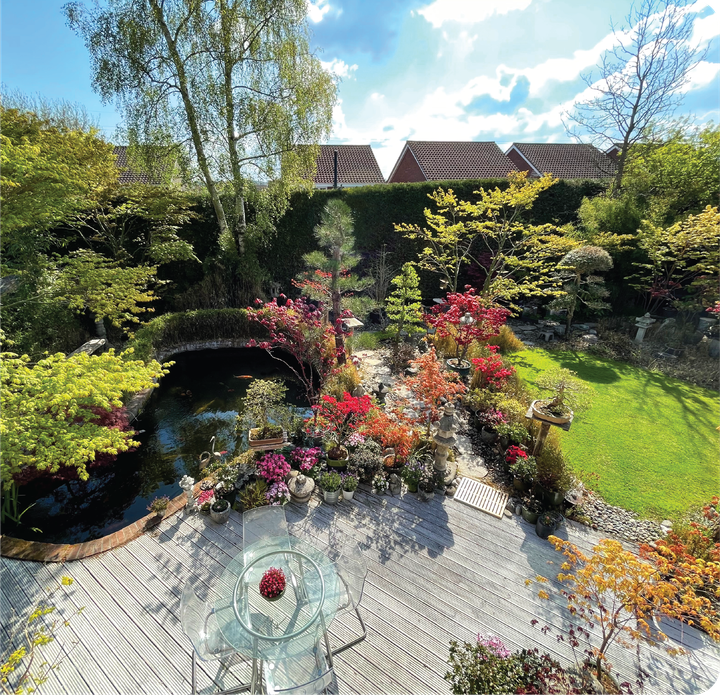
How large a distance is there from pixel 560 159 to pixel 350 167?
13.5 meters

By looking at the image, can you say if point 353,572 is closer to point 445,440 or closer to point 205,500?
point 445,440

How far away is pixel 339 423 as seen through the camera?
5527 millimetres

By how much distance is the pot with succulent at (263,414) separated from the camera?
5.28 m

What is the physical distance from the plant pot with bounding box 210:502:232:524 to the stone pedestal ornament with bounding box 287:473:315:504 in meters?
0.84

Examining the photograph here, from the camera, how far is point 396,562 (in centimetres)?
391

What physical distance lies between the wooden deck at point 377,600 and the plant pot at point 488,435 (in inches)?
60.8

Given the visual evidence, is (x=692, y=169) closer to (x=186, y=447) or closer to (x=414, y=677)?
(x=414, y=677)

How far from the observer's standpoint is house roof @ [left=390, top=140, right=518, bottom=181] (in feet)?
61.0

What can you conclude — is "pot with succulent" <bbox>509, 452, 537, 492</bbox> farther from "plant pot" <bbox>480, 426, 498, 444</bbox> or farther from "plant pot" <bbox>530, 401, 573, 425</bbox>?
"plant pot" <bbox>480, 426, 498, 444</bbox>

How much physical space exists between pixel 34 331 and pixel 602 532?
1173cm

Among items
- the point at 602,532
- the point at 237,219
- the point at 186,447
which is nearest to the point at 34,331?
the point at 186,447

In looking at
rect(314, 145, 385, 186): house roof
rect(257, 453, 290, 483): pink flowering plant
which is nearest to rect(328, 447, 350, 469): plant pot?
rect(257, 453, 290, 483): pink flowering plant

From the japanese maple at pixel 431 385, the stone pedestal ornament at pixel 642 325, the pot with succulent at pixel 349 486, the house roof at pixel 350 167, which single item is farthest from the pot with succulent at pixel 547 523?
the house roof at pixel 350 167

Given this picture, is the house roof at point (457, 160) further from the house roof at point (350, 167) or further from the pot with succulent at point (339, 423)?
the pot with succulent at point (339, 423)
